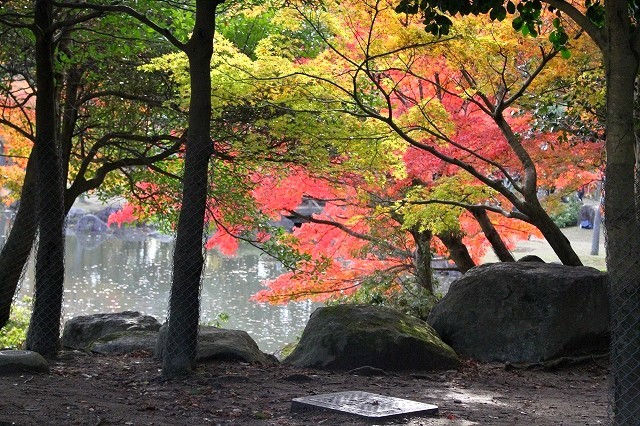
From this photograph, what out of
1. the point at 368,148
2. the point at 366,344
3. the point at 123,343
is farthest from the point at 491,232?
the point at 123,343

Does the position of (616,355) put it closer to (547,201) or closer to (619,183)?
(619,183)

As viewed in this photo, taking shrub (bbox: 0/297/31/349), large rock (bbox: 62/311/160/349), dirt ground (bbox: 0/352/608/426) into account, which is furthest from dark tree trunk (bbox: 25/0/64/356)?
shrub (bbox: 0/297/31/349)

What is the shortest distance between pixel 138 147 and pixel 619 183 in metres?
8.76

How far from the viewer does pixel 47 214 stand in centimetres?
790

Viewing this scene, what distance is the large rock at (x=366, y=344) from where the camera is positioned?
27.2 ft

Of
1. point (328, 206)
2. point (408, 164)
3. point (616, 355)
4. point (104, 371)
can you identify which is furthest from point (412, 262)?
point (616, 355)

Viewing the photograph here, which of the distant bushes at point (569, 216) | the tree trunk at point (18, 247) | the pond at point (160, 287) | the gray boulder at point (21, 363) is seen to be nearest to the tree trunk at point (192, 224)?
the gray boulder at point (21, 363)

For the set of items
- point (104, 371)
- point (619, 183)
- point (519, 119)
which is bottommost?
point (104, 371)

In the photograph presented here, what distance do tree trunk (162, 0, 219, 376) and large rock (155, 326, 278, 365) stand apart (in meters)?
0.65

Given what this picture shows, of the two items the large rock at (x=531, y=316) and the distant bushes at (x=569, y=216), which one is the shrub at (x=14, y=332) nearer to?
the large rock at (x=531, y=316)

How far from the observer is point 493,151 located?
40.1 ft

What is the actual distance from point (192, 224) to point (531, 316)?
448 cm

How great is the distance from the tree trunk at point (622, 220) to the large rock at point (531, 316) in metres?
4.45

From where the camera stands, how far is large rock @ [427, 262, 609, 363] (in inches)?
370
